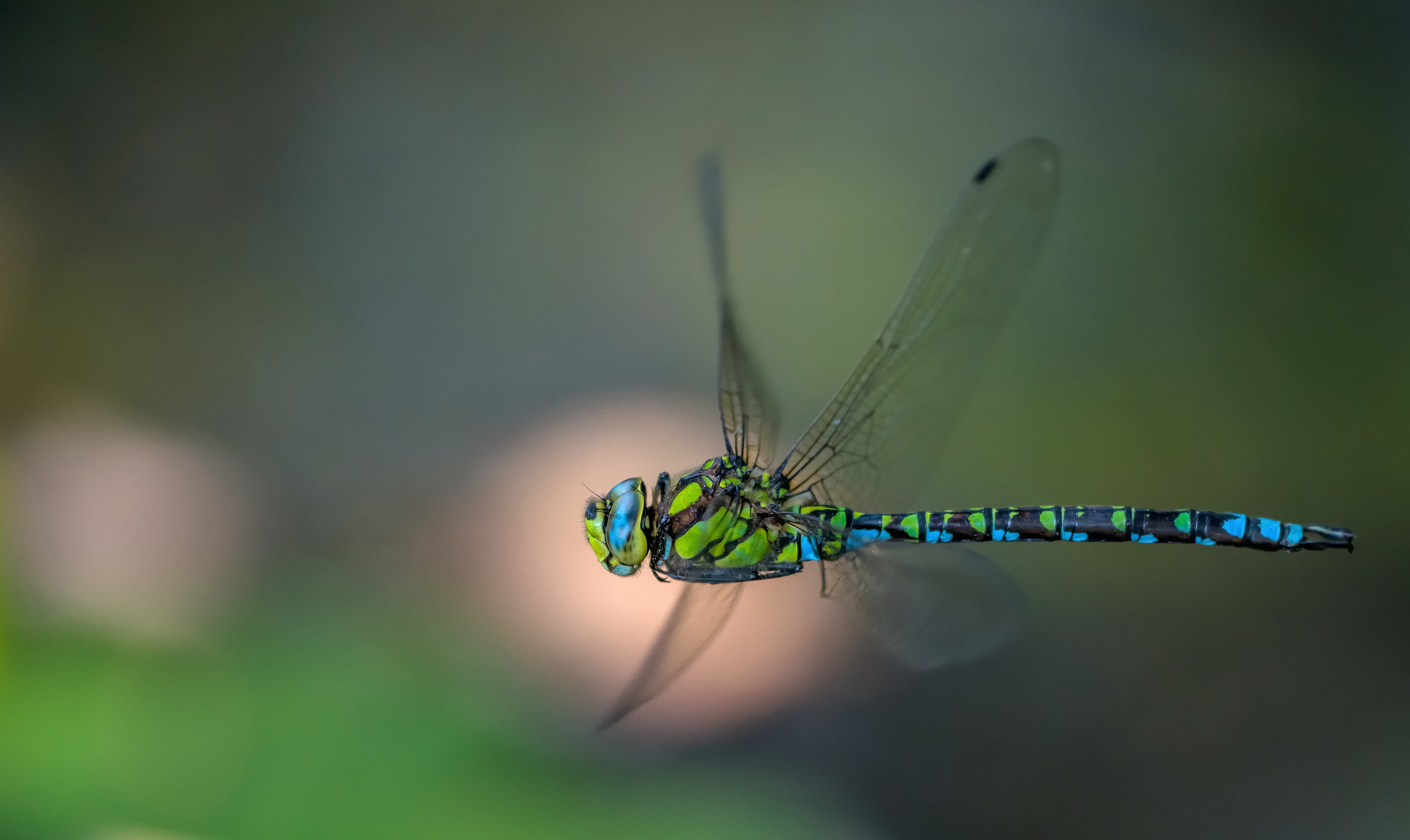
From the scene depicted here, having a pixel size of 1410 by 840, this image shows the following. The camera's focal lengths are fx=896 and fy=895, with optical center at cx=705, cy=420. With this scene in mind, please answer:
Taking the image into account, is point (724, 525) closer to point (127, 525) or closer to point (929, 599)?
point (929, 599)

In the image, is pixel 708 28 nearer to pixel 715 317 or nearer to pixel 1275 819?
pixel 715 317

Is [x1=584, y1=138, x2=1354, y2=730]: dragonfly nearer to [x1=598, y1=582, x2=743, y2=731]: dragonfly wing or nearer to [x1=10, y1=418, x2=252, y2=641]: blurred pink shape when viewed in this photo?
[x1=598, y1=582, x2=743, y2=731]: dragonfly wing

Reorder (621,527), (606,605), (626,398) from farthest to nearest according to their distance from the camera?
(626,398)
(606,605)
(621,527)

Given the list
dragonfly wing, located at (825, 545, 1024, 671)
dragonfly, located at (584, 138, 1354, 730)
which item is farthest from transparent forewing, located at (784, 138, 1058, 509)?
dragonfly wing, located at (825, 545, 1024, 671)

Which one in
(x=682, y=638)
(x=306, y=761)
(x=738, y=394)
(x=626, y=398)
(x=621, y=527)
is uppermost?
(x=626, y=398)

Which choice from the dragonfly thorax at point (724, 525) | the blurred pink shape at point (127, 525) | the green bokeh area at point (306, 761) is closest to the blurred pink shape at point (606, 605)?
the green bokeh area at point (306, 761)

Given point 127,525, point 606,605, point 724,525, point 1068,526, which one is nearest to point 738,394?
point 724,525

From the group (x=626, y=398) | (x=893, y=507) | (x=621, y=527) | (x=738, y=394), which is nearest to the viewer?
(x=621, y=527)

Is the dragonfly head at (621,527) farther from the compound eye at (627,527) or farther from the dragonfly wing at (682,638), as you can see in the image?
the dragonfly wing at (682,638)
